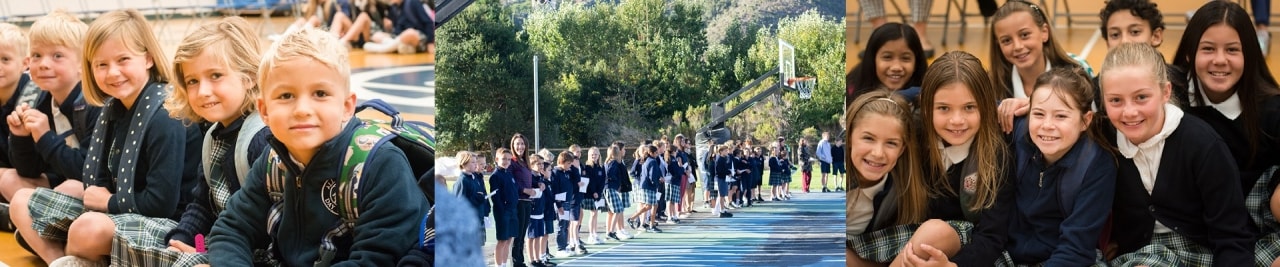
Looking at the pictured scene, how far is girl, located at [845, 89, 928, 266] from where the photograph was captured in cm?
566

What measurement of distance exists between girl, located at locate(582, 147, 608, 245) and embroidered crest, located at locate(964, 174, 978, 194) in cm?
160

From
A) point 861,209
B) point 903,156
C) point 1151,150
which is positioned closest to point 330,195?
point 861,209

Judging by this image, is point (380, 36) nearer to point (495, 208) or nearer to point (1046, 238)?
point (495, 208)

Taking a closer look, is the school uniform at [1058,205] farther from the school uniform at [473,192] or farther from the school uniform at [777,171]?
the school uniform at [473,192]

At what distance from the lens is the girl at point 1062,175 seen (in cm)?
535

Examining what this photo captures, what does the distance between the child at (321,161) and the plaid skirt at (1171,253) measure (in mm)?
3007

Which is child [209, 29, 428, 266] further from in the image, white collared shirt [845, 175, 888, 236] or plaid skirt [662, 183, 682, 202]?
white collared shirt [845, 175, 888, 236]

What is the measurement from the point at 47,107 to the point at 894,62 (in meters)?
4.11

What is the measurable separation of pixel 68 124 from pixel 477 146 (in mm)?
2147

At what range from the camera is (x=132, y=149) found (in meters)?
6.02

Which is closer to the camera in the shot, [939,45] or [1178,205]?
[1178,205]

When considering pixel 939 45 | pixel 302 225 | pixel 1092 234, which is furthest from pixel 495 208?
pixel 1092 234

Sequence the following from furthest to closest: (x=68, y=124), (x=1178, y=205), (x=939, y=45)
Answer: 1. (x=68, y=124)
2. (x=939, y=45)
3. (x=1178, y=205)

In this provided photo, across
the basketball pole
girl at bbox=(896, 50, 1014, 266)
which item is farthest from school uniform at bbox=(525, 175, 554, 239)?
girl at bbox=(896, 50, 1014, 266)
